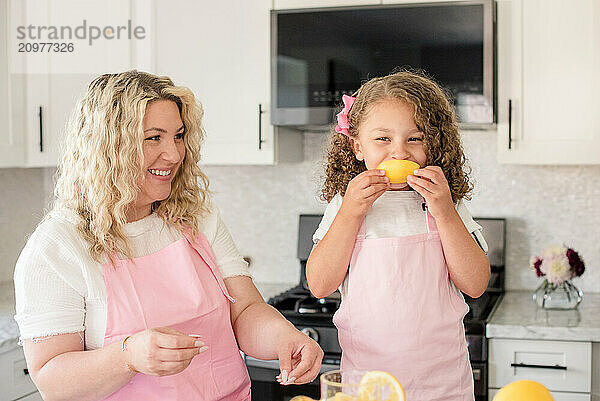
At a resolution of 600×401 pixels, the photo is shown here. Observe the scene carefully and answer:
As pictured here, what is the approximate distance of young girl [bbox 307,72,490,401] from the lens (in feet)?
5.29

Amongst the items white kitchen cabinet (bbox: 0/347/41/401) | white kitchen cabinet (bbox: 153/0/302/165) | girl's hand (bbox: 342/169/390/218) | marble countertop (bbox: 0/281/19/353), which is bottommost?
white kitchen cabinet (bbox: 0/347/41/401)

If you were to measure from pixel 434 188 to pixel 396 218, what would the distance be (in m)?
0.17

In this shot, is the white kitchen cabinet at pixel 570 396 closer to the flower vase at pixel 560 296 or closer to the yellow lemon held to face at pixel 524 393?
the flower vase at pixel 560 296

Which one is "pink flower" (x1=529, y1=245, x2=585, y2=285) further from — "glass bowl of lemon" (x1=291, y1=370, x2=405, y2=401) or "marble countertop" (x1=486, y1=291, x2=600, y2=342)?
"glass bowl of lemon" (x1=291, y1=370, x2=405, y2=401)

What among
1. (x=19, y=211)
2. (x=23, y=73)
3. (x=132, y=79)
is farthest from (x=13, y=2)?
(x=132, y=79)

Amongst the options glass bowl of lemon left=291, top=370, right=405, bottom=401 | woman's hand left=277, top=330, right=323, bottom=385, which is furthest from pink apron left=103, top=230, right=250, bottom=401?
glass bowl of lemon left=291, top=370, right=405, bottom=401

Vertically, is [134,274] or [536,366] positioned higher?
[134,274]

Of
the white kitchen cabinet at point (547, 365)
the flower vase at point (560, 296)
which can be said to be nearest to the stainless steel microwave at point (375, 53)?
the flower vase at point (560, 296)

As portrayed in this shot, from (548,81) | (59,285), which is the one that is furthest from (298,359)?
(548,81)

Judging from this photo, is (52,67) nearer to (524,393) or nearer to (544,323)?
(544,323)

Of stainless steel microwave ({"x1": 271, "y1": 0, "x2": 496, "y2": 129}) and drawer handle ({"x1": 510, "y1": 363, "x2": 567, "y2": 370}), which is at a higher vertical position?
stainless steel microwave ({"x1": 271, "y1": 0, "x2": 496, "y2": 129})

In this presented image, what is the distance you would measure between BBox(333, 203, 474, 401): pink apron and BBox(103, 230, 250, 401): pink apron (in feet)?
0.89

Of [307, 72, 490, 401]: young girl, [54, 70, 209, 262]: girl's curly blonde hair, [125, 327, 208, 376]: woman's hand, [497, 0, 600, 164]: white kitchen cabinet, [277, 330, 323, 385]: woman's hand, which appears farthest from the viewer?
[497, 0, 600, 164]: white kitchen cabinet

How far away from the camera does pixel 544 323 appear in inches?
97.1
